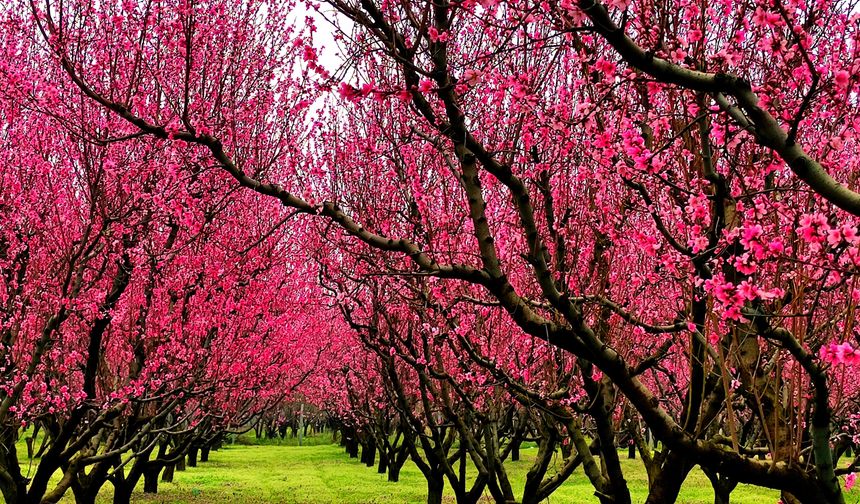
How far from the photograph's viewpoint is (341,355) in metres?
30.1

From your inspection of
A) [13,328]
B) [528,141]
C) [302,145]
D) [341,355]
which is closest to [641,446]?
[528,141]

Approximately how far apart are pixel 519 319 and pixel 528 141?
2.02 meters

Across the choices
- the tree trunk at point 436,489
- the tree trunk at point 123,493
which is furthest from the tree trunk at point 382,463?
the tree trunk at point 123,493

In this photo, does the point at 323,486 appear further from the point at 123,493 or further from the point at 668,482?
the point at 668,482

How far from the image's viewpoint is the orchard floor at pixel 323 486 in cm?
2352

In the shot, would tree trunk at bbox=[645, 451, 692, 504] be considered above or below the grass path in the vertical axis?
above

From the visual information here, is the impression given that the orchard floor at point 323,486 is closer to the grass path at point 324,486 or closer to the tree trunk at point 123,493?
the grass path at point 324,486

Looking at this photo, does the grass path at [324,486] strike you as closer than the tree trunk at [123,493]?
No

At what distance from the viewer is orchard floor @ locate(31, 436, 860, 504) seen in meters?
23.5

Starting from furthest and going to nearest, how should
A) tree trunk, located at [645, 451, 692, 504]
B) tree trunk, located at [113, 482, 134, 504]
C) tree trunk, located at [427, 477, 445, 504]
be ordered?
tree trunk, located at [427, 477, 445, 504] → tree trunk, located at [113, 482, 134, 504] → tree trunk, located at [645, 451, 692, 504]

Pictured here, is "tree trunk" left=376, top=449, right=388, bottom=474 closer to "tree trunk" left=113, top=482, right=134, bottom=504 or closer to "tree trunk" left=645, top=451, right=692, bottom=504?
"tree trunk" left=113, top=482, right=134, bottom=504

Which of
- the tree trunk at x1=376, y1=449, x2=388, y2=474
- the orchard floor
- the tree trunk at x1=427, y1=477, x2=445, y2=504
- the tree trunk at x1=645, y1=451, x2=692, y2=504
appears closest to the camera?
the tree trunk at x1=645, y1=451, x2=692, y2=504

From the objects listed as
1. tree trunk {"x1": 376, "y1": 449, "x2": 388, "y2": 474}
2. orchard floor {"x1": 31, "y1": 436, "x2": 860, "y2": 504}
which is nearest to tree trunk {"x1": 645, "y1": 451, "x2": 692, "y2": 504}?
orchard floor {"x1": 31, "y1": 436, "x2": 860, "y2": 504}

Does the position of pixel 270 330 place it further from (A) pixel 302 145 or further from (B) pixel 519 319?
(B) pixel 519 319
